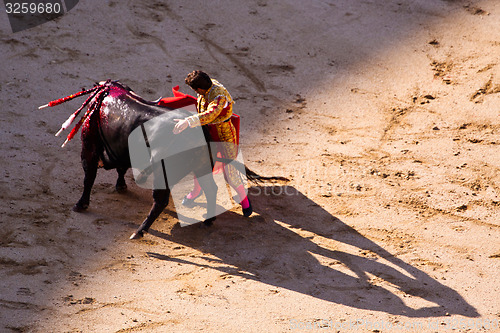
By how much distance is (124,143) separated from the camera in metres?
5.74

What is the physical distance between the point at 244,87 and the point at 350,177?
7.64 ft

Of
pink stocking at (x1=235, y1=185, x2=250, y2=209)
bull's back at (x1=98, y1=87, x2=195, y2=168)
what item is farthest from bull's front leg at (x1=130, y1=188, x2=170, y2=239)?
pink stocking at (x1=235, y1=185, x2=250, y2=209)

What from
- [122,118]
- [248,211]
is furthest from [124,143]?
[248,211]

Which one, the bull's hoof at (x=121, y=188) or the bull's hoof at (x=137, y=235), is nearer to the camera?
the bull's hoof at (x=137, y=235)

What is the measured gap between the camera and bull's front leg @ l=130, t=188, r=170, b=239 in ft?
18.9

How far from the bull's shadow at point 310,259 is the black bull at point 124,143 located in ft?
1.04

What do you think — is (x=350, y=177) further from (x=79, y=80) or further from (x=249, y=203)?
(x=79, y=80)

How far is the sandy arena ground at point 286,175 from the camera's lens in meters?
5.03

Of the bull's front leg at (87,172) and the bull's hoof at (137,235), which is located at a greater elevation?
the bull's front leg at (87,172)

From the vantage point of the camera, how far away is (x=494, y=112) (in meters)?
7.84

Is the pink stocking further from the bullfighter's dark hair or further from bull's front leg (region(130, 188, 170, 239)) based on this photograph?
the bullfighter's dark hair

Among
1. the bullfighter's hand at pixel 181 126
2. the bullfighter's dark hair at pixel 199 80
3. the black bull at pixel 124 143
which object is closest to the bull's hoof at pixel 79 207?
the black bull at pixel 124 143

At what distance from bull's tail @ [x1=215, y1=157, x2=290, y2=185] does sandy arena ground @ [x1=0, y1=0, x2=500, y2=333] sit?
115 mm

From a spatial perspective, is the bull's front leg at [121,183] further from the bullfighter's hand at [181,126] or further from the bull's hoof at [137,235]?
the bullfighter's hand at [181,126]
